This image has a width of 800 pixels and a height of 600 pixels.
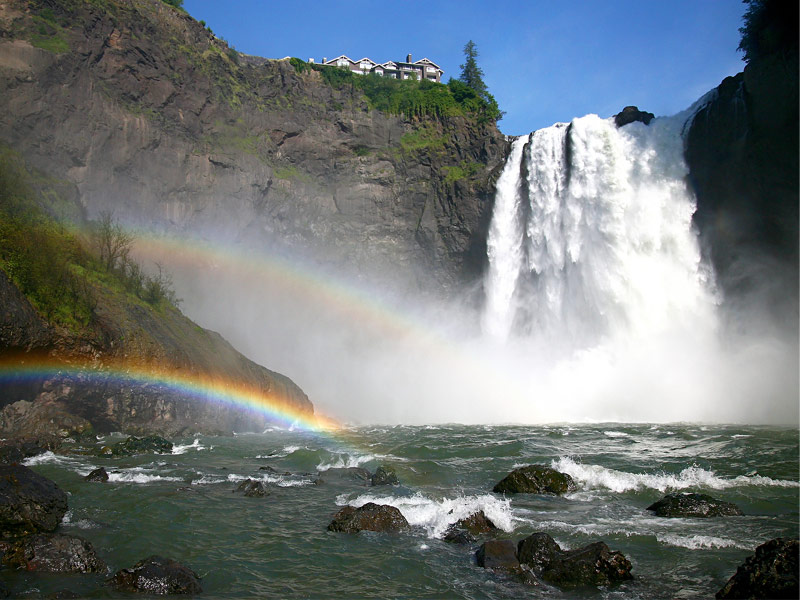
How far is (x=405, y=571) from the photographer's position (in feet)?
27.6

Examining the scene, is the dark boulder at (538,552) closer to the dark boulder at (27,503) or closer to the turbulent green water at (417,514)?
the turbulent green water at (417,514)

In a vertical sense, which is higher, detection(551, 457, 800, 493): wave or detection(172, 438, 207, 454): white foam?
detection(551, 457, 800, 493): wave

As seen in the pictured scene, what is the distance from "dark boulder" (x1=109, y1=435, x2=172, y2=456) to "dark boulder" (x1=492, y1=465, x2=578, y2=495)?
41.2 ft

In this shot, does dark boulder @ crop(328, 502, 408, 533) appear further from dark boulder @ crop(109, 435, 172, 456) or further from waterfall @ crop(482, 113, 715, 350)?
waterfall @ crop(482, 113, 715, 350)

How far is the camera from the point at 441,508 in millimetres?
11906

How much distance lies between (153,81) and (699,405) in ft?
161

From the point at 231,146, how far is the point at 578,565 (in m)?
49.9

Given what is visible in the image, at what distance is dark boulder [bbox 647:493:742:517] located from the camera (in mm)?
11055

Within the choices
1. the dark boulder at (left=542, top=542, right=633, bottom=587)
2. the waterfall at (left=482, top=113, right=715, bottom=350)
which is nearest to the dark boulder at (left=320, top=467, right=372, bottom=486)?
the dark boulder at (left=542, top=542, right=633, bottom=587)

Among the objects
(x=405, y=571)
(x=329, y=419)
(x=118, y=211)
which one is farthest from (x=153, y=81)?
(x=405, y=571)

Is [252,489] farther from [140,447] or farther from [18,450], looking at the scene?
[140,447]

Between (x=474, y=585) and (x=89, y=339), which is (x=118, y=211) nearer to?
(x=89, y=339)

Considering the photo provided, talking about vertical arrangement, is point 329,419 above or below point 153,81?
below

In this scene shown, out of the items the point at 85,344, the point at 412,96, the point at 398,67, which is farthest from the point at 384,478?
the point at 398,67
